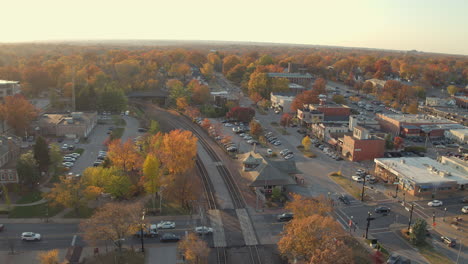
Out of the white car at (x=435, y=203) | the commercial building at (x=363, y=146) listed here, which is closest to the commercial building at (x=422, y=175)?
the white car at (x=435, y=203)

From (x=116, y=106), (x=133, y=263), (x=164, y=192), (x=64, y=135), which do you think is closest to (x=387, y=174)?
(x=164, y=192)

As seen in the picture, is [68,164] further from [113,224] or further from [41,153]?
[113,224]

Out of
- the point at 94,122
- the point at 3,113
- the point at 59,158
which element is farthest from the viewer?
the point at 94,122

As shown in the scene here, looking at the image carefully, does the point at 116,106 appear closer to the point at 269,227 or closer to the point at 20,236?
the point at 20,236

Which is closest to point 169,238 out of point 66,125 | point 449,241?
point 449,241

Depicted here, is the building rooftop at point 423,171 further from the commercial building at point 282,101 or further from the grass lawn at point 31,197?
the grass lawn at point 31,197

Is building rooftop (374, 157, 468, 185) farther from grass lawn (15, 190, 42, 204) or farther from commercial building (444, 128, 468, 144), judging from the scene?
grass lawn (15, 190, 42, 204)
